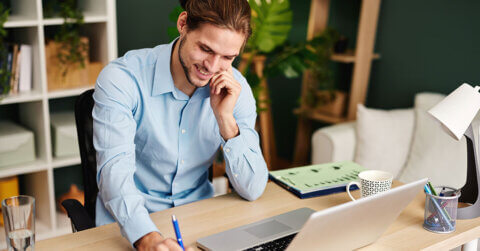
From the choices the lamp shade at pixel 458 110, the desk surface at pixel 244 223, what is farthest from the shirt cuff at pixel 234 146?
the lamp shade at pixel 458 110

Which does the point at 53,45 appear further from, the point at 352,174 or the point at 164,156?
the point at 352,174

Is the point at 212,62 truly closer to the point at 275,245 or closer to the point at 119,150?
the point at 119,150

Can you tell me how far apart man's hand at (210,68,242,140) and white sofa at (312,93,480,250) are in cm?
141

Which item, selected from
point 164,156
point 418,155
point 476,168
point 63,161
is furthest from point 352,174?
point 63,161

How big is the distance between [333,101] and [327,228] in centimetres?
253

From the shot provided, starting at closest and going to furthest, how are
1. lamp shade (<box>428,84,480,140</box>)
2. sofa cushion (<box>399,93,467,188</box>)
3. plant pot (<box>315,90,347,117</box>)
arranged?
lamp shade (<box>428,84,480,140</box>) < sofa cushion (<box>399,93,467,188</box>) < plant pot (<box>315,90,347,117</box>)

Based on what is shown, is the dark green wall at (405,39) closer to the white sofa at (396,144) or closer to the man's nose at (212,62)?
the white sofa at (396,144)

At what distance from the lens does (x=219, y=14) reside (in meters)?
1.46

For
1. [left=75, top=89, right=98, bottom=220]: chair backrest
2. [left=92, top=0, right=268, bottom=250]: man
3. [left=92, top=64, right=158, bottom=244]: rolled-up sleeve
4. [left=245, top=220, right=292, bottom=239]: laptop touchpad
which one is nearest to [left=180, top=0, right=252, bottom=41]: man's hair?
[left=92, top=0, right=268, bottom=250]: man

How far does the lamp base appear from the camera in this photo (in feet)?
5.02

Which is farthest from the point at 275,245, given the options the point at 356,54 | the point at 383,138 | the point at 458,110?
the point at 356,54

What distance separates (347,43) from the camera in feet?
11.7

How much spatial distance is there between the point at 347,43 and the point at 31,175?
218cm

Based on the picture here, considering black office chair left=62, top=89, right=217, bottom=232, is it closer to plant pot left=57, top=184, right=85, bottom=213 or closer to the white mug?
the white mug
